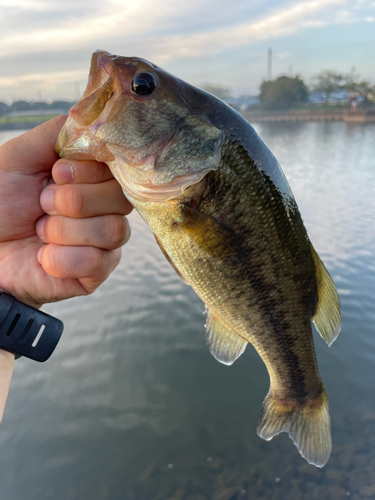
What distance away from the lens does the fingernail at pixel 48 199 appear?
189 cm

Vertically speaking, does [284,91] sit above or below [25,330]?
above

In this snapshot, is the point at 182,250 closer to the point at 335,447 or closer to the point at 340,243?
the point at 335,447

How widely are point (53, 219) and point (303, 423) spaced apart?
2.05 meters

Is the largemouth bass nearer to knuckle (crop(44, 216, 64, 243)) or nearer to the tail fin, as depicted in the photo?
knuckle (crop(44, 216, 64, 243))

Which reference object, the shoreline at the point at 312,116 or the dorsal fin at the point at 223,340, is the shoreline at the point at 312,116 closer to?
the shoreline at the point at 312,116

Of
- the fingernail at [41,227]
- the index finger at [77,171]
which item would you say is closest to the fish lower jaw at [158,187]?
the index finger at [77,171]

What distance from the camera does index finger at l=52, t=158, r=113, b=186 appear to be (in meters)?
1.76

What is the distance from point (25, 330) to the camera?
6.33ft

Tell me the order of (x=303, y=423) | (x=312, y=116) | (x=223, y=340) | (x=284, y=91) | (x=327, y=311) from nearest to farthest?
(x=327, y=311) < (x=223, y=340) < (x=303, y=423) < (x=312, y=116) < (x=284, y=91)

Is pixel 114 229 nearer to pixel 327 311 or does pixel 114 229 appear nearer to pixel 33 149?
pixel 33 149

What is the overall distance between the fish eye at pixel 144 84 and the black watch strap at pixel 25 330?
1.32 metres

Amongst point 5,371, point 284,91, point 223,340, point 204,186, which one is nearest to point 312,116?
point 284,91

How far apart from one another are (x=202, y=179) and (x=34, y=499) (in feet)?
15.6

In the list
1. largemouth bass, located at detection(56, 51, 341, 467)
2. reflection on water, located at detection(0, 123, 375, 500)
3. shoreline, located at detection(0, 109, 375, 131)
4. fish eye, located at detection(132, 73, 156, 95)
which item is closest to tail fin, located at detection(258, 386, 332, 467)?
largemouth bass, located at detection(56, 51, 341, 467)
